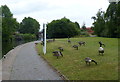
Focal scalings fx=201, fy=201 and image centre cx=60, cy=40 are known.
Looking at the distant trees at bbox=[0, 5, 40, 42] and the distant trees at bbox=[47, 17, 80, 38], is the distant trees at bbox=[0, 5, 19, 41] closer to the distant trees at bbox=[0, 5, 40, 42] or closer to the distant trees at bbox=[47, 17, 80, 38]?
the distant trees at bbox=[0, 5, 40, 42]

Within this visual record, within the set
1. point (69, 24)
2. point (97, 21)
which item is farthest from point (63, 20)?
point (97, 21)

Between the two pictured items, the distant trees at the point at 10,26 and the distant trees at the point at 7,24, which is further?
the distant trees at the point at 10,26

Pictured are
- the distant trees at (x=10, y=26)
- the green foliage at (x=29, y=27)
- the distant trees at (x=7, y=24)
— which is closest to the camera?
the distant trees at (x=7, y=24)

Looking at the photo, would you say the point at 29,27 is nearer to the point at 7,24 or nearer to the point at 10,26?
the point at 10,26

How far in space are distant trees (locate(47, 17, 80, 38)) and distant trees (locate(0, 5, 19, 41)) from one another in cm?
1568

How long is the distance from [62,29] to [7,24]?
2229 centimetres

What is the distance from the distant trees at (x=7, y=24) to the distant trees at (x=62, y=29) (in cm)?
1568

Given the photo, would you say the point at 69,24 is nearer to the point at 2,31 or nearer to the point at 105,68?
the point at 2,31

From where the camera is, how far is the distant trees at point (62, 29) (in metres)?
81.8

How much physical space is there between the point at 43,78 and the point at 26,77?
0.99 meters

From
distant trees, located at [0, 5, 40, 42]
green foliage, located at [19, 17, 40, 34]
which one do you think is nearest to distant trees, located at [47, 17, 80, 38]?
distant trees, located at [0, 5, 40, 42]

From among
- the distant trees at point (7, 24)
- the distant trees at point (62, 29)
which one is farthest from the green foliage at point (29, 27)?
the distant trees at point (7, 24)

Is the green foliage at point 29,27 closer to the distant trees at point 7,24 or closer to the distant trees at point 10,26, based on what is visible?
the distant trees at point 10,26

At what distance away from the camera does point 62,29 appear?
82.8 m
